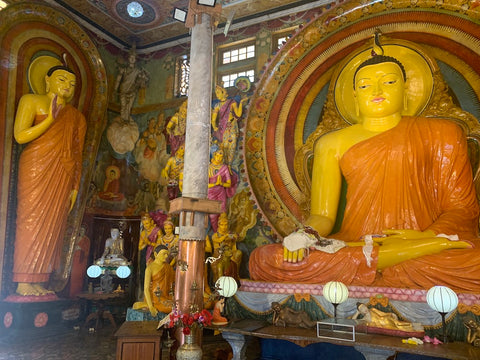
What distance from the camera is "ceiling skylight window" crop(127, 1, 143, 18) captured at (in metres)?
8.01

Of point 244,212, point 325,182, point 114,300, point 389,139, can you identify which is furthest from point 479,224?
point 114,300

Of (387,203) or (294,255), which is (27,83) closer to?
(294,255)

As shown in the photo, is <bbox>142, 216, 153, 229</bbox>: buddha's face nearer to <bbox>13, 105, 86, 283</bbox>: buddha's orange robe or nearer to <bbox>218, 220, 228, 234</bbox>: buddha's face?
<bbox>13, 105, 86, 283</bbox>: buddha's orange robe

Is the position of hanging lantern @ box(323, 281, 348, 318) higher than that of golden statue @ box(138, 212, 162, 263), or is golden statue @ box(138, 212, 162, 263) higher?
golden statue @ box(138, 212, 162, 263)

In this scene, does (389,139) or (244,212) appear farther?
(244,212)

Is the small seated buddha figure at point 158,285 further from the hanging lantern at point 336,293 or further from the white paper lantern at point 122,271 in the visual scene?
the hanging lantern at point 336,293

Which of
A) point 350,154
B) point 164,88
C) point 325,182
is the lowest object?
point 325,182

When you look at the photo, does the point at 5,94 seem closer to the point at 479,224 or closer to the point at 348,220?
the point at 348,220

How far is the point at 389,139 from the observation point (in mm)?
6000

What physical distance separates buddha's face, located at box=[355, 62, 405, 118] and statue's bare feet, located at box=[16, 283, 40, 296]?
19.4ft

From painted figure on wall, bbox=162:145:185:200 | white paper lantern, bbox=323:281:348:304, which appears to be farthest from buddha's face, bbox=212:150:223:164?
white paper lantern, bbox=323:281:348:304

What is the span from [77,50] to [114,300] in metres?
4.75

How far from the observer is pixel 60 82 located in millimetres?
7031

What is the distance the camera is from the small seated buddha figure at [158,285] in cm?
531
